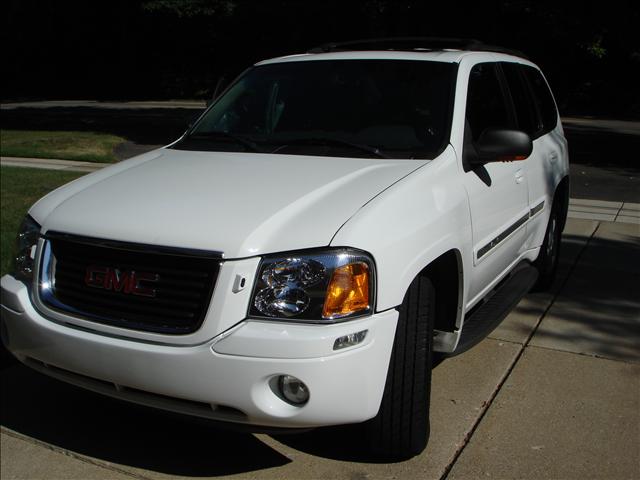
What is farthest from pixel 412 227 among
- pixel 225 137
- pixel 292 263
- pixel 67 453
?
pixel 67 453

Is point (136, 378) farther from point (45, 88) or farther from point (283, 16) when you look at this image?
point (45, 88)

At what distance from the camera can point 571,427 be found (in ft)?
11.8

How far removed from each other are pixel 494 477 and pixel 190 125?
2.85 meters

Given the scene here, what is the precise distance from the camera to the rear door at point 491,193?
3.85 meters

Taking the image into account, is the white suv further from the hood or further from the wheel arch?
the wheel arch

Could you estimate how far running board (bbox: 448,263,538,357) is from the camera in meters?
3.85

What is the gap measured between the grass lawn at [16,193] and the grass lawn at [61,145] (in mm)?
1952

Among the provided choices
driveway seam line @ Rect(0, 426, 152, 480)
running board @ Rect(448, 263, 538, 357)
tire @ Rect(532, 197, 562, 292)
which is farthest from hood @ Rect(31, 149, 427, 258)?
tire @ Rect(532, 197, 562, 292)

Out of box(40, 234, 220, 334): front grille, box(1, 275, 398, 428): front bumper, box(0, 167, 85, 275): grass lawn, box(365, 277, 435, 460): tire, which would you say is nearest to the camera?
box(1, 275, 398, 428): front bumper

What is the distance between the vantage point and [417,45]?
200 inches

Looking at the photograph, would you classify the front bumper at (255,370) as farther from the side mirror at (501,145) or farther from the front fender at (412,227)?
the side mirror at (501,145)

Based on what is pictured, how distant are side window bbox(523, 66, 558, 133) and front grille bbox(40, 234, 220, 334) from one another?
137 inches

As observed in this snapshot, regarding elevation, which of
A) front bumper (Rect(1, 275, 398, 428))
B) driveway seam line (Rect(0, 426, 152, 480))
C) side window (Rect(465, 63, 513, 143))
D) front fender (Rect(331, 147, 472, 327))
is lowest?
driveway seam line (Rect(0, 426, 152, 480))

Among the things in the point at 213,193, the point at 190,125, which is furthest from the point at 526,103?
the point at 213,193
